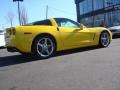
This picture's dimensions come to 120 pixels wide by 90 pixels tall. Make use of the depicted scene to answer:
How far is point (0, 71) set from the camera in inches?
315

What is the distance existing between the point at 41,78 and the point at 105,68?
60.3 inches

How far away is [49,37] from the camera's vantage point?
9914mm

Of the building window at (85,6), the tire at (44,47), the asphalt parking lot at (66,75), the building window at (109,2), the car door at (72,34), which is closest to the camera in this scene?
the asphalt parking lot at (66,75)

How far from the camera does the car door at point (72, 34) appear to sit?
10414 mm

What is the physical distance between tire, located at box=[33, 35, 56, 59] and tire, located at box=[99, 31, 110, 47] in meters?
2.37

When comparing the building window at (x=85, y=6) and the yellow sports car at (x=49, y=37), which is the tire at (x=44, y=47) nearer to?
the yellow sports car at (x=49, y=37)

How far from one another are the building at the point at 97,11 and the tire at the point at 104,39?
124 ft

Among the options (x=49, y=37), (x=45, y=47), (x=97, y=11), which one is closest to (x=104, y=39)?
(x=49, y=37)

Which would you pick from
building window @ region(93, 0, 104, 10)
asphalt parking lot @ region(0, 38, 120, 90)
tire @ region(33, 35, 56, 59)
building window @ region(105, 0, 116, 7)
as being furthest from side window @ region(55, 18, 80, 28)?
building window @ region(93, 0, 104, 10)

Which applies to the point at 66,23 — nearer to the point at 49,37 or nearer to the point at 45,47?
the point at 49,37

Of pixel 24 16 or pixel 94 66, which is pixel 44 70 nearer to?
pixel 94 66

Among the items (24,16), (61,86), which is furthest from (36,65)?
(24,16)

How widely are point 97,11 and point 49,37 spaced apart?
5732 centimetres

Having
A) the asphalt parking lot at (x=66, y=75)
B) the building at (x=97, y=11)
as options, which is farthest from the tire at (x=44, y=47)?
the building at (x=97, y=11)
